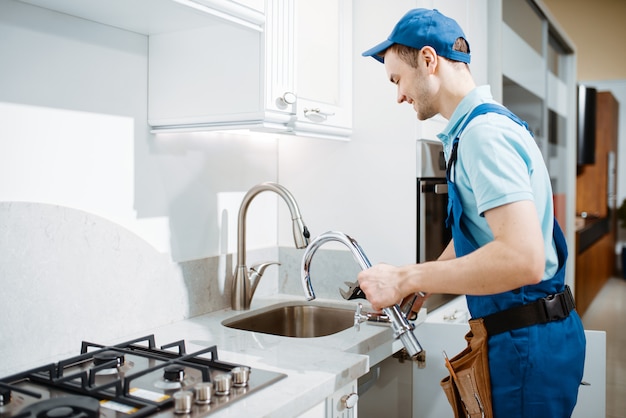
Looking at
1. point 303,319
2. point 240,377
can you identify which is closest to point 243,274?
point 303,319

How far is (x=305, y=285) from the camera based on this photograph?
5.12 feet

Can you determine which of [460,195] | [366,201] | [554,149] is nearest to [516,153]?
[460,195]

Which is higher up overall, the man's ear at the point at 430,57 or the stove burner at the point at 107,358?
the man's ear at the point at 430,57

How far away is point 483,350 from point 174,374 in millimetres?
663

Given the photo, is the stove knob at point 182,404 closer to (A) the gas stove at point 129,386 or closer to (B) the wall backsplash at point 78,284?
(A) the gas stove at point 129,386

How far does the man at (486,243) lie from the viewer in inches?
47.0

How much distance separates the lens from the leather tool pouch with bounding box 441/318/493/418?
135 centimetres

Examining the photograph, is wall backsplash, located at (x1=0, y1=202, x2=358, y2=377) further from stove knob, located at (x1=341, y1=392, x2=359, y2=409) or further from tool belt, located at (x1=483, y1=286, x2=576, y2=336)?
tool belt, located at (x1=483, y1=286, x2=576, y2=336)

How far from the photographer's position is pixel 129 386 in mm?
1147

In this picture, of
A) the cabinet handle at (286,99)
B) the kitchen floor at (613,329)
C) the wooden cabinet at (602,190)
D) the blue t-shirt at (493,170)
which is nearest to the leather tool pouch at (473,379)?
the blue t-shirt at (493,170)

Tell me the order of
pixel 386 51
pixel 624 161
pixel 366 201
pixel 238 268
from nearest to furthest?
pixel 386 51 < pixel 238 268 < pixel 366 201 < pixel 624 161

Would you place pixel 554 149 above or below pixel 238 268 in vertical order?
above

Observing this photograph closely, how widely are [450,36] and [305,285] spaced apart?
0.69 m

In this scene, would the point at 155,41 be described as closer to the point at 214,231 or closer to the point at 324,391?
the point at 214,231
